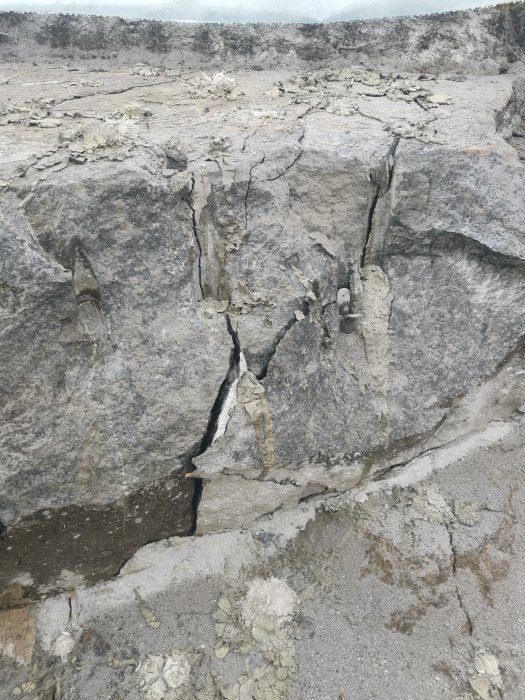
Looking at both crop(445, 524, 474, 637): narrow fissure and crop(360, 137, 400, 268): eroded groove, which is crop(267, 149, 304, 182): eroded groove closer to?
crop(360, 137, 400, 268): eroded groove

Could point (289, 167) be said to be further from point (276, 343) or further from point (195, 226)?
point (276, 343)

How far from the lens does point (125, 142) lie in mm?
2385

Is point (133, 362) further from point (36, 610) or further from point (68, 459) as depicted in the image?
point (36, 610)

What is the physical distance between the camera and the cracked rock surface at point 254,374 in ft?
7.36

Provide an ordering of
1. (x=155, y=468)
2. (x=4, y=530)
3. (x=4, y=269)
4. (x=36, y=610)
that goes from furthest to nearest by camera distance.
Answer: (x=36, y=610)
(x=155, y=468)
(x=4, y=530)
(x=4, y=269)

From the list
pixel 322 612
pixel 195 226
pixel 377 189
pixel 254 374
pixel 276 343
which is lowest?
pixel 322 612

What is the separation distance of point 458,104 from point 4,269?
2.90 meters

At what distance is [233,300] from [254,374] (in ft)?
1.33

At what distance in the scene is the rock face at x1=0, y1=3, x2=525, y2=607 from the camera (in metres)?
2.20

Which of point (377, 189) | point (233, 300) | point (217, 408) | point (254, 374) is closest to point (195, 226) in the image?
point (233, 300)

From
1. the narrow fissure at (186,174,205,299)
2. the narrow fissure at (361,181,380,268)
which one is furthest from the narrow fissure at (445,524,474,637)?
the narrow fissure at (186,174,205,299)

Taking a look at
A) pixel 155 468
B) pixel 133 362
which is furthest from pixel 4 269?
pixel 155 468

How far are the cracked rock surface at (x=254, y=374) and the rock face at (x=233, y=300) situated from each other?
0.01 meters

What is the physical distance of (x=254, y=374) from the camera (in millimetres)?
2463
